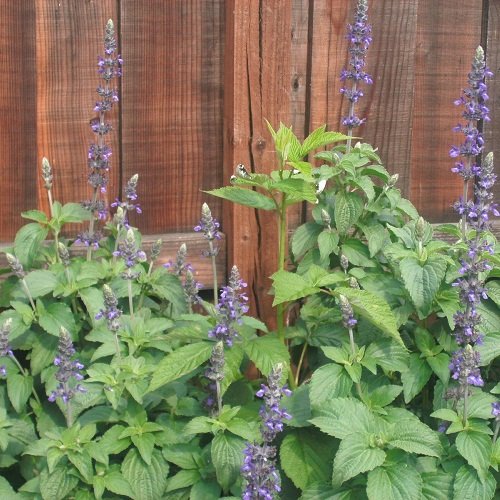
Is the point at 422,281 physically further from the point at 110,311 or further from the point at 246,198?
the point at 110,311

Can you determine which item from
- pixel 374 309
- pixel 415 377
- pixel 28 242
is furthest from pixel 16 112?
pixel 415 377

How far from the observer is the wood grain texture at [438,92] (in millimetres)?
5086

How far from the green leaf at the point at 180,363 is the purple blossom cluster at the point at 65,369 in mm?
271

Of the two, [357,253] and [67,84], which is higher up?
[67,84]

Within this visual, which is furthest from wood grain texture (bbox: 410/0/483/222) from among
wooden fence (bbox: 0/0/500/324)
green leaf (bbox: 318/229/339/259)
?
green leaf (bbox: 318/229/339/259)

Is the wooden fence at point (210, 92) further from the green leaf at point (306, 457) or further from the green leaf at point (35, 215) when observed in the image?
the green leaf at point (306, 457)

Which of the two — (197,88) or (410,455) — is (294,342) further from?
(197,88)

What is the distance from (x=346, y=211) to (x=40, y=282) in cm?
126

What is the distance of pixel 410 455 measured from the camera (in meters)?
3.82

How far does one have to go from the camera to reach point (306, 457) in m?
3.91

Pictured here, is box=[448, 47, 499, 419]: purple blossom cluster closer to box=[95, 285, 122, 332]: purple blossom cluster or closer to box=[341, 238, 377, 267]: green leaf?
box=[341, 238, 377, 267]: green leaf

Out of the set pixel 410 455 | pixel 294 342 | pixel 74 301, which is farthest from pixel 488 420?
pixel 74 301

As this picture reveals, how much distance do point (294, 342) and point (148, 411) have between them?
0.73 m

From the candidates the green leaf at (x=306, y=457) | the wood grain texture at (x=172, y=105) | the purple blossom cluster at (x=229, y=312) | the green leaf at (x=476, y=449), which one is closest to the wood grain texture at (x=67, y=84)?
the wood grain texture at (x=172, y=105)
